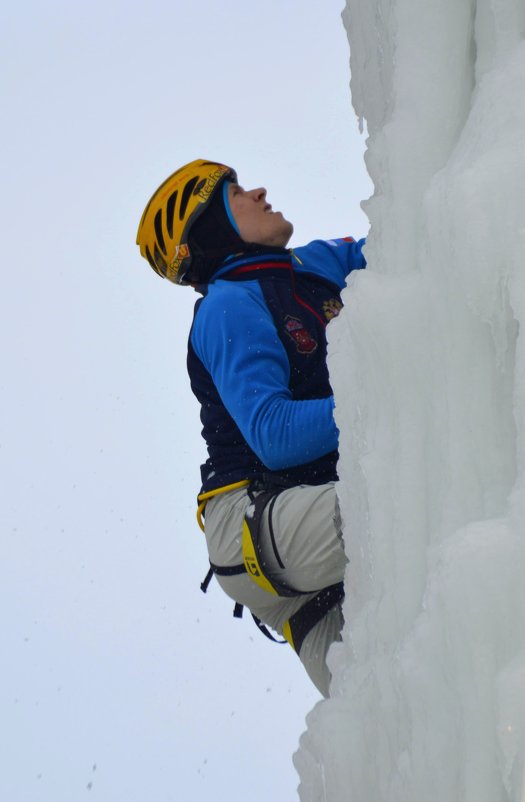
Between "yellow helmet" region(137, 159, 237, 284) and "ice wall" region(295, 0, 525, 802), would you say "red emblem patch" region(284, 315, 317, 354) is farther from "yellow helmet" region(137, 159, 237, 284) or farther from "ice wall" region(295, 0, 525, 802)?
"ice wall" region(295, 0, 525, 802)

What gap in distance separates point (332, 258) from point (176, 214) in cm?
63

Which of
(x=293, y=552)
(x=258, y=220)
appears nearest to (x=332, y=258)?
(x=258, y=220)

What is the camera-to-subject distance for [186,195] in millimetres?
4402

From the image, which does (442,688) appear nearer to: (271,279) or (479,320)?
(479,320)

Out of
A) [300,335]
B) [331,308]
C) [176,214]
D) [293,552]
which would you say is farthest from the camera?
[176,214]

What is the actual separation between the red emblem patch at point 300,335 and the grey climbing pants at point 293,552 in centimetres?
52

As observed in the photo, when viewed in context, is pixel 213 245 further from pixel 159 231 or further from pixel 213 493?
pixel 213 493

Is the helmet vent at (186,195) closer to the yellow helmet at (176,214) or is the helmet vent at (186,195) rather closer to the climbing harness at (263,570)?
the yellow helmet at (176,214)

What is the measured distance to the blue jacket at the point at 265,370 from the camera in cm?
353

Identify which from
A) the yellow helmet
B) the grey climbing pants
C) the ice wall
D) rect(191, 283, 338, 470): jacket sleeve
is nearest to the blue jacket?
rect(191, 283, 338, 470): jacket sleeve

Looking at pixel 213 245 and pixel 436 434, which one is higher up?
pixel 213 245

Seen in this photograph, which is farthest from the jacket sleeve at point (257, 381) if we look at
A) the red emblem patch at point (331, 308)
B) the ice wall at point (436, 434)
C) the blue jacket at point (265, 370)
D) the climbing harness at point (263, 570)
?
the ice wall at point (436, 434)

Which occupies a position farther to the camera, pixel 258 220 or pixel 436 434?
→ pixel 258 220

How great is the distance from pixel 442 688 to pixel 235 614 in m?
2.21
